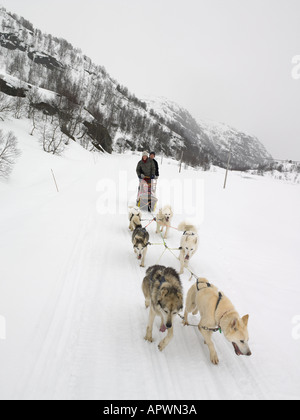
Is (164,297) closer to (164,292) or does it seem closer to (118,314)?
(164,292)

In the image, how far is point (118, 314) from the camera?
340 cm

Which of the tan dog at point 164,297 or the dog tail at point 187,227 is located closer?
the tan dog at point 164,297

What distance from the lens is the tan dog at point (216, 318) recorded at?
2320mm

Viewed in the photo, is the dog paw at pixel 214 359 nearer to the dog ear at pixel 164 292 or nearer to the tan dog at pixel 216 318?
the tan dog at pixel 216 318

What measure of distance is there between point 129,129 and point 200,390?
9137 cm

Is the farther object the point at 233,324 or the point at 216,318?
the point at 216,318

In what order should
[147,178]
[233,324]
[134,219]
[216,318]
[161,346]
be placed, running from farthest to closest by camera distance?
[147,178]
[134,219]
[161,346]
[216,318]
[233,324]

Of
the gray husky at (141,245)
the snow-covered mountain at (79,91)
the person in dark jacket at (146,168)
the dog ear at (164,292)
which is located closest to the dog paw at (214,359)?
the dog ear at (164,292)

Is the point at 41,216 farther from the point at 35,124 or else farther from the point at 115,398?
the point at 35,124

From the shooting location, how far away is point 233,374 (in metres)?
2.59

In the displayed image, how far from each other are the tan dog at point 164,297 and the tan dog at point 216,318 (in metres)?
0.33

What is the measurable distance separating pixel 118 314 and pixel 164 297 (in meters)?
1.19

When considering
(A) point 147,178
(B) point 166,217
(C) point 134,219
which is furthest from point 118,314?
(A) point 147,178
